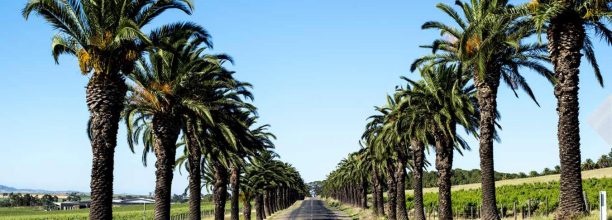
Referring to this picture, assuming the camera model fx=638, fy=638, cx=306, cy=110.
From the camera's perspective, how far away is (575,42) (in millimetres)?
21406

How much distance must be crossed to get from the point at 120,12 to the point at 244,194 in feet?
173

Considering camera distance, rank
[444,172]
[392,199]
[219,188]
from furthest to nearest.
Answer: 1. [392,199]
2. [219,188]
3. [444,172]

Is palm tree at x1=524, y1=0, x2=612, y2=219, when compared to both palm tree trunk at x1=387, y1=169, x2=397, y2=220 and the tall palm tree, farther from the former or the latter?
palm tree trunk at x1=387, y1=169, x2=397, y2=220

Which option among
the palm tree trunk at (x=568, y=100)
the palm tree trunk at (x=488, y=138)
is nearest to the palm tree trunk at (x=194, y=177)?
the palm tree trunk at (x=488, y=138)

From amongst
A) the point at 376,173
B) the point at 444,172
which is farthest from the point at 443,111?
the point at 376,173

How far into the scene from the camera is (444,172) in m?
35.2

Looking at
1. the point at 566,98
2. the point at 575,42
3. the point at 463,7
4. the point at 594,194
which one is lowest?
the point at 594,194

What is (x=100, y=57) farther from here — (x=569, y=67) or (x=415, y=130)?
(x=415, y=130)

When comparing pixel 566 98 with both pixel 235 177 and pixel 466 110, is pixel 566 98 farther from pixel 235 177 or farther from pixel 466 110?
pixel 235 177

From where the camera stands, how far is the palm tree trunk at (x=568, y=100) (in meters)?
20.8

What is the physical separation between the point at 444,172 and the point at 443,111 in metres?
3.60

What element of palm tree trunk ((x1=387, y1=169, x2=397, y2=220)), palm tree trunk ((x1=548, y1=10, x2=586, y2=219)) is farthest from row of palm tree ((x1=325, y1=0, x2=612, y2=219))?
palm tree trunk ((x1=387, y1=169, x2=397, y2=220))

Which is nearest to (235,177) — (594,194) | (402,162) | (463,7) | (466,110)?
(402,162)

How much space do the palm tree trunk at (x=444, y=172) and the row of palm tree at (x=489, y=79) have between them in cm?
5
